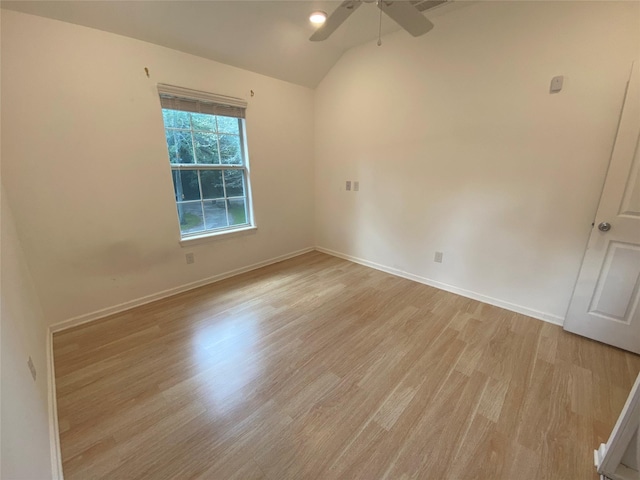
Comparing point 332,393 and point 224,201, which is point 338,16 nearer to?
point 224,201

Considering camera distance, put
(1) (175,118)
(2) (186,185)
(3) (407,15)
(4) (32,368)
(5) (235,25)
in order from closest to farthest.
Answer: (4) (32,368)
(3) (407,15)
(5) (235,25)
(1) (175,118)
(2) (186,185)

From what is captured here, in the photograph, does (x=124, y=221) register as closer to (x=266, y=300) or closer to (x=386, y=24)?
(x=266, y=300)

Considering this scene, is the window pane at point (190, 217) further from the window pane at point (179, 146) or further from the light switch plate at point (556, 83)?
the light switch plate at point (556, 83)

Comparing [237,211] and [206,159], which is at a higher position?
[206,159]

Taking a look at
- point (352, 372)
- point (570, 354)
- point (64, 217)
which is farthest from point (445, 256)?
point (64, 217)

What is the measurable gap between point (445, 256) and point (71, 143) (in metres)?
3.51

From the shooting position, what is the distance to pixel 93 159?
2.17 metres

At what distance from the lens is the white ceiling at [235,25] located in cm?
193

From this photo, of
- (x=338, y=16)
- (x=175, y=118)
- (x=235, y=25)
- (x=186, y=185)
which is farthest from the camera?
(x=186, y=185)

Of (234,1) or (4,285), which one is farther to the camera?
(234,1)

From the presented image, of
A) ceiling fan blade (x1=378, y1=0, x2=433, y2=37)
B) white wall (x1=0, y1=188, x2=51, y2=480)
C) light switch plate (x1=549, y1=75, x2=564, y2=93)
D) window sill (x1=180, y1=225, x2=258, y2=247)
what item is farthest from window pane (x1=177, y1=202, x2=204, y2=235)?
light switch plate (x1=549, y1=75, x2=564, y2=93)

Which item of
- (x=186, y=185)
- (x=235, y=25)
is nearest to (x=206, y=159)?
(x=186, y=185)

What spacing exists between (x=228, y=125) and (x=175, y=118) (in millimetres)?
563

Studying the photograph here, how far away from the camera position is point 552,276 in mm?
2283
